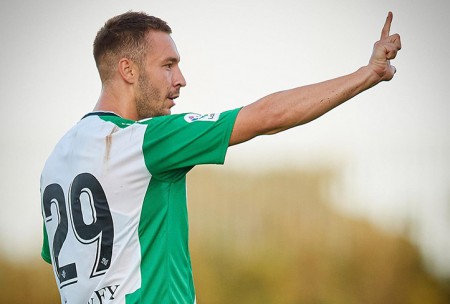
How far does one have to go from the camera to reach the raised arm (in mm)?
2512

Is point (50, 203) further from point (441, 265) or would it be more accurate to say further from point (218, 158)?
point (441, 265)

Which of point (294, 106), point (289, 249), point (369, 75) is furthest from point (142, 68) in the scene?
point (289, 249)

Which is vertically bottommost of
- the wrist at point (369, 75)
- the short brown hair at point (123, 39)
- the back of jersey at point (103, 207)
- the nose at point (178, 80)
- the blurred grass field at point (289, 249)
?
the blurred grass field at point (289, 249)

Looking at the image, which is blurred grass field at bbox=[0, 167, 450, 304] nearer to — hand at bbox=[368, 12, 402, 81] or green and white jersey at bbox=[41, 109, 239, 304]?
green and white jersey at bbox=[41, 109, 239, 304]

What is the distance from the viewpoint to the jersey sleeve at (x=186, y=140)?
8.42 feet

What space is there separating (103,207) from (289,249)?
6692 millimetres

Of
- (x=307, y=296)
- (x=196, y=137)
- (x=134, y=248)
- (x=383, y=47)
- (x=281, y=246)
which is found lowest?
(x=307, y=296)

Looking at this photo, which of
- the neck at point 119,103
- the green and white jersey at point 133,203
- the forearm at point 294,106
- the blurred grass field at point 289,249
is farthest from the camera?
the blurred grass field at point 289,249

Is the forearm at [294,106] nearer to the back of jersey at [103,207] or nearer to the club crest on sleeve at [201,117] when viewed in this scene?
the club crest on sleeve at [201,117]

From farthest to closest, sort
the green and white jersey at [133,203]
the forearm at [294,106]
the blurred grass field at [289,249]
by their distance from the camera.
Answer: the blurred grass field at [289,249] < the green and white jersey at [133,203] < the forearm at [294,106]

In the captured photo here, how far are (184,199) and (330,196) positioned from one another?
6.64m

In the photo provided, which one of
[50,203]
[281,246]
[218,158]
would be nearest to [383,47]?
[218,158]

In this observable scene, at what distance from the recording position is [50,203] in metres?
2.91

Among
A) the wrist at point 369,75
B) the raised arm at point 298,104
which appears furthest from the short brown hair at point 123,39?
the wrist at point 369,75
